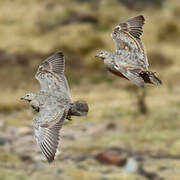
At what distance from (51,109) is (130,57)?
2.22 m

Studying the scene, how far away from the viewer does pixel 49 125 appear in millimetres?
13000

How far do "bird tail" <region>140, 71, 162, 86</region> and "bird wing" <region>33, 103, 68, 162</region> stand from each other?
186 centimetres

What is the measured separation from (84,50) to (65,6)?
7016 millimetres

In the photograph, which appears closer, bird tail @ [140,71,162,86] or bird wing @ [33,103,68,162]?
bird tail @ [140,71,162,86]

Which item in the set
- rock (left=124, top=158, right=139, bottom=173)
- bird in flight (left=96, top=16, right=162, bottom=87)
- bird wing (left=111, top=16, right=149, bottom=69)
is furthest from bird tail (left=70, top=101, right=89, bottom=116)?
rock (left=124, top=158, right=139, bottom=173)

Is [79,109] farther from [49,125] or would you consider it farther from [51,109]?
[49,125]

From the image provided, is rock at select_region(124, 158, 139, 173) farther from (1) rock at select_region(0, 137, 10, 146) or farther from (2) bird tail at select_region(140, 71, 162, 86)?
(2) bird tail at select_region(140, 71, 162, 86)

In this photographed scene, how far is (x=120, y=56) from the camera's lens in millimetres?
13859

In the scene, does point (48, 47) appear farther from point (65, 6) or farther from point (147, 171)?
point (147, 171)

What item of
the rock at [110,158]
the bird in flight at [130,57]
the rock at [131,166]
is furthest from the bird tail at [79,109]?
the rock at [110,158]

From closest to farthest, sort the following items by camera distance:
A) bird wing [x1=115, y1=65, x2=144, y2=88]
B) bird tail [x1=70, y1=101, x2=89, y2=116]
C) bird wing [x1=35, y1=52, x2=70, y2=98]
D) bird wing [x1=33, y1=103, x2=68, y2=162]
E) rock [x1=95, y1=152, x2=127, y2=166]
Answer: bird wing [x1=115, y1=65, x2=144, y2=88] < bird wing [x1=33, y1=103, x2=68, y2=162] < bird tail [x1=70, y1=101, x2=89, y2=116] < bird wing [x1=35, y1=52, x2=70, y2=98] < rock [x1=95, y1=152, x2=127, y2=166]

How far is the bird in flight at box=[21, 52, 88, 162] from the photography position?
12633mm

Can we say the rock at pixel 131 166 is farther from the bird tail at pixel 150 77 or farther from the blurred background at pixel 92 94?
the bird tail at pixel 150 77

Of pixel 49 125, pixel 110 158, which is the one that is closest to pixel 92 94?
pixel 110 158
